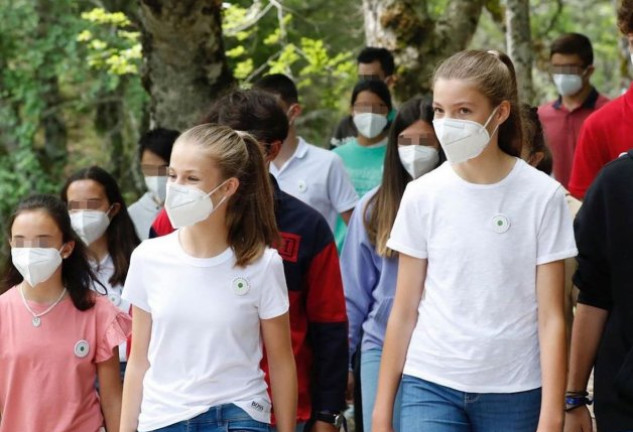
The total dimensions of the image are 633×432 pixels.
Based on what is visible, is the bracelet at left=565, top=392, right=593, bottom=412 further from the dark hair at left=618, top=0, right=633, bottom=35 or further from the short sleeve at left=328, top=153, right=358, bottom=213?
the short sleeve at left=328, top=153, right=358, bottom=213

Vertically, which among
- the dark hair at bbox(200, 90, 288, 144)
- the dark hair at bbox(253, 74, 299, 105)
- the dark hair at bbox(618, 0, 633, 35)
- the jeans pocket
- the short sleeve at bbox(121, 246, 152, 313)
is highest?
the dark hair at bbox(618, 0, 633, 35)

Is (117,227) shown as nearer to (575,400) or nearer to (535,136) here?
(535,136)

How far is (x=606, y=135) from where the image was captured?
17.7 feet

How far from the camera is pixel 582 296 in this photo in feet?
13.9

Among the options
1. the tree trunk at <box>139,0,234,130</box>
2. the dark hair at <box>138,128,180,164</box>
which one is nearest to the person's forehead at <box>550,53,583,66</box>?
the tree trunk at <box>139,0,234,130</box>

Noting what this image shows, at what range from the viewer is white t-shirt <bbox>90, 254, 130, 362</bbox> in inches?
241

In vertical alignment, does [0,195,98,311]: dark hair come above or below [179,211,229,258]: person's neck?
below

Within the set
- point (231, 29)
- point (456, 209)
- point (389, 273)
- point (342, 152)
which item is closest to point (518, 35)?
point (231, 29)

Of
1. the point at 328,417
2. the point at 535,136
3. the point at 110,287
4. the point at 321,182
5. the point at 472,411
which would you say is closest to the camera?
the point at 472,411

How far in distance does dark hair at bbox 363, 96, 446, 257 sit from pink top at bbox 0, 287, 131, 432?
123 centimetres

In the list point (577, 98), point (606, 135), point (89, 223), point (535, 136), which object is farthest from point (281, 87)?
point (606, 135)

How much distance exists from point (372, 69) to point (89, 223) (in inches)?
Result: 174

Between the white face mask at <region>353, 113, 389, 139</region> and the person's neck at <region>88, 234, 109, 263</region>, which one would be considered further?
the white face mask at <region>353, 113, 389, 139</region>

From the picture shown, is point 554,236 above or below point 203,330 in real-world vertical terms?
above
